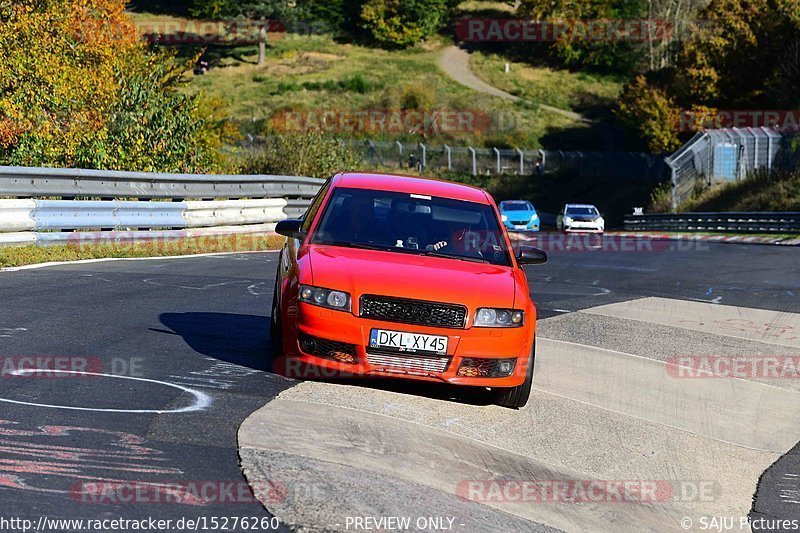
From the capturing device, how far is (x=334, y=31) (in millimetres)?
101062

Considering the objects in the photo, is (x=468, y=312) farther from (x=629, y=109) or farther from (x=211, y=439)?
(x=629, y=109)

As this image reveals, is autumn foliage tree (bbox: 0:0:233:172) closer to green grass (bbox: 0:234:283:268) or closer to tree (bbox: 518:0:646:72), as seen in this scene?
green grass (bbox: 0:234:283:268)

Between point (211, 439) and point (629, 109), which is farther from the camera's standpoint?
point (629, 109)

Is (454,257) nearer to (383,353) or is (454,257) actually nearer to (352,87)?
(383,353)

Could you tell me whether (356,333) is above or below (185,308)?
above

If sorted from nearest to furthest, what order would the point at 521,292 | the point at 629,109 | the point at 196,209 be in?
the point at 521,292 → the point at 196,209 → the point at 629,109

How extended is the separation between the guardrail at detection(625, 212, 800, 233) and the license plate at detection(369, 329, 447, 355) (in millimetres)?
27546

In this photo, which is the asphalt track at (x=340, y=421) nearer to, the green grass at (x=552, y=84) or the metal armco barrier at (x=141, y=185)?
the metal armco barrier at (x=141, y=185)

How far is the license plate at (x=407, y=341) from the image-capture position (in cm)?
786

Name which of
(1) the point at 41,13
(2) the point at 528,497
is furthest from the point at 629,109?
(2) the point at 528,497

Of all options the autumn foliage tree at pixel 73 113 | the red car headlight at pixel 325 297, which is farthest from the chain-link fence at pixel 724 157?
the red car headlight at pixel 325 297

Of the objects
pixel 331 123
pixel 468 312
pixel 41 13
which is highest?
pixel 41 13

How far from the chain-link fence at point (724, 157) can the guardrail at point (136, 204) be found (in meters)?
24.5

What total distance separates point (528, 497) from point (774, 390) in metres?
4.39
